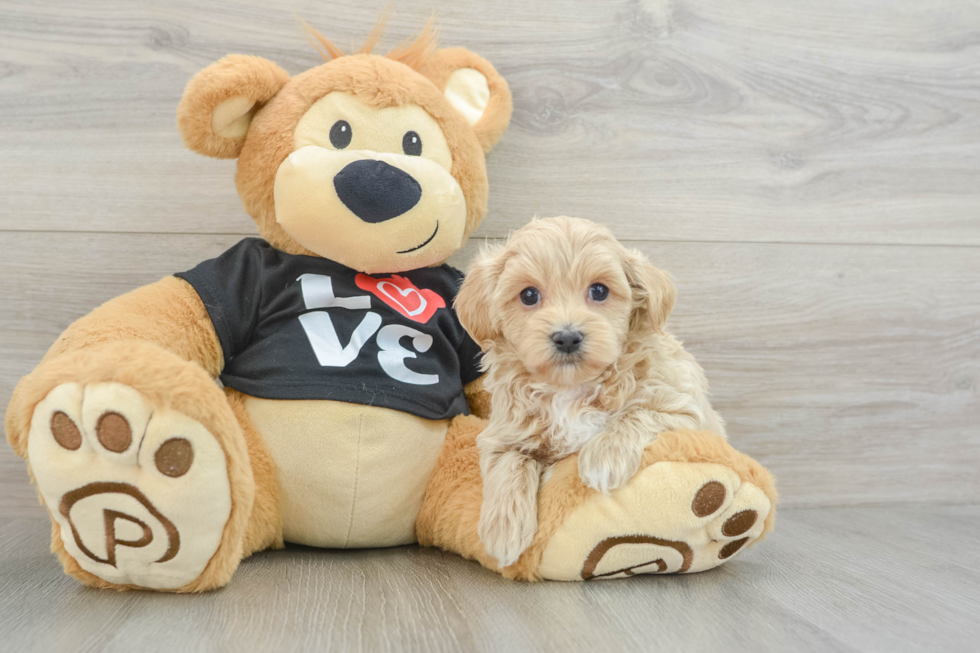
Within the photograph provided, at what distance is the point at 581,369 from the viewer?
0.99 metres

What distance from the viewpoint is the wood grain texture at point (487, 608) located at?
0.85 m

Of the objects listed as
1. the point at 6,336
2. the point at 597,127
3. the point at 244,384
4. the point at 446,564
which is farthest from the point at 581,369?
the point at 6,336

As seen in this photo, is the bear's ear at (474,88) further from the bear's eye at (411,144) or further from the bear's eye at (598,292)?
the bear's eye at (598,292)

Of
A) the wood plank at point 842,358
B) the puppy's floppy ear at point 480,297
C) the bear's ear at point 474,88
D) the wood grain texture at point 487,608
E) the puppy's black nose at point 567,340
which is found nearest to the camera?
the wood grain texture at point 487,608

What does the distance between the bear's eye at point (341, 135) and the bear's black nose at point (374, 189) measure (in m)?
0.07

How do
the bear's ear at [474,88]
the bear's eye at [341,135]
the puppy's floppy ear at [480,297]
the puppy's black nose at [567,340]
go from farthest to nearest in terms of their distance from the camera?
1. the bear's ear at [474,88]
2. the bear's eye at [341,135]
3. the puppy's floppy ear at [480,297]
4. the puppy's black nose at [567,340]

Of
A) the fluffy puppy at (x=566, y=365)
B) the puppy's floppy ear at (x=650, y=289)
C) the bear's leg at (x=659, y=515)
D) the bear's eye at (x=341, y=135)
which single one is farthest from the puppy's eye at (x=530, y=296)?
the bear's eye at (x=341, y=135)

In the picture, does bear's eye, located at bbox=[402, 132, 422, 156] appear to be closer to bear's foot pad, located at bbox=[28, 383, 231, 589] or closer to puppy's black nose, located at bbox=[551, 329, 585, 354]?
puppy's black nose, located at bbox=[551, 329, 585, 354]

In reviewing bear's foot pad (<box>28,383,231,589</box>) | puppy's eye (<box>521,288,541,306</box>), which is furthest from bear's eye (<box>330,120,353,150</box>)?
bear's foot pad (<box>28,383,231,589</box>)

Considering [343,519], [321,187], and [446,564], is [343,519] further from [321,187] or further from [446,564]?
[321,187]

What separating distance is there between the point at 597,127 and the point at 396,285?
62cm

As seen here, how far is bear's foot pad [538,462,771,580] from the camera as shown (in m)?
0.99

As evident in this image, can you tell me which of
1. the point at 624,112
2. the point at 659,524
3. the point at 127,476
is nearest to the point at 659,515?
the point at 659,524

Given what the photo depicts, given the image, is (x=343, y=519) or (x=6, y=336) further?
(x=6, y=336)
